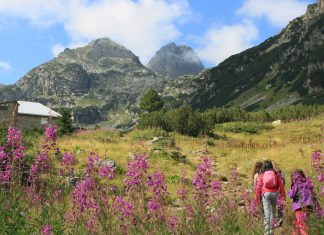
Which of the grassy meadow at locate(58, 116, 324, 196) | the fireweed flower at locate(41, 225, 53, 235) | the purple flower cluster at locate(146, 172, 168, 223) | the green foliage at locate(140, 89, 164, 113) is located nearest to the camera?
the fireweed flower at locate(41, 225, 53, 235)

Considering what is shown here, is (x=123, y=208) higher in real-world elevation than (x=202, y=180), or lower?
lower

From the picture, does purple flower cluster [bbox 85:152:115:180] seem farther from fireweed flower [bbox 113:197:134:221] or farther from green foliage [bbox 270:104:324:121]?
green foliage [bbox 270:104:324:121]

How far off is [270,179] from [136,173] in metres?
5.27

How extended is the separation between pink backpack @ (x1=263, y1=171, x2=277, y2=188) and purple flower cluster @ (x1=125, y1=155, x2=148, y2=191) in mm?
5094

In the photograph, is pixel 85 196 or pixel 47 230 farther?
pixel 85 196

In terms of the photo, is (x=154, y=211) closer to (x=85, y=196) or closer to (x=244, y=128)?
(x=85, y=196)

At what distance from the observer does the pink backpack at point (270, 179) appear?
9695mm

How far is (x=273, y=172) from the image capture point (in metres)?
9.78

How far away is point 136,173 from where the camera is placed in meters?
5.35

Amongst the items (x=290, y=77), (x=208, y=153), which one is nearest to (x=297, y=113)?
(x=208, y=153)

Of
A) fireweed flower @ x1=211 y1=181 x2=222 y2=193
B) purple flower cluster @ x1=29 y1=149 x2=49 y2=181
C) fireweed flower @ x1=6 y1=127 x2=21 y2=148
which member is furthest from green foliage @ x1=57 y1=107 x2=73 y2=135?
fireweed flower @ x1=211 y1=181 x2=222 y2=193

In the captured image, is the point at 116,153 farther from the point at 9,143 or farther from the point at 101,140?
the point at 9,143

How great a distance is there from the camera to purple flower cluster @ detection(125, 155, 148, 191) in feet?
17.4

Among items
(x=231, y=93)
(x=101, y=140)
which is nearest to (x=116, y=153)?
(x=101, y=140)
